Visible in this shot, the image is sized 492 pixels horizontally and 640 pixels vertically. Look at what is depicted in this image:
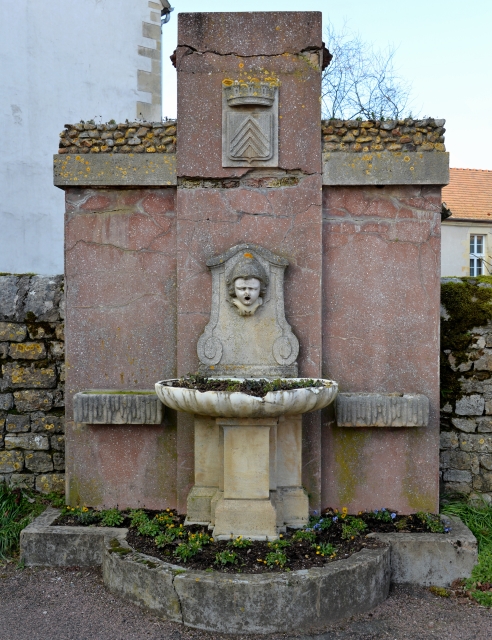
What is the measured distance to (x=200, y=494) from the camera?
411 cm

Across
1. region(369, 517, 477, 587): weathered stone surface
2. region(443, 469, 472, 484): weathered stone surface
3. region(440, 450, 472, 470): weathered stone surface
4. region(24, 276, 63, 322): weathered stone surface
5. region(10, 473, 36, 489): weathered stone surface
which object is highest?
region(24, 276, 63, 322): weathered stone surface

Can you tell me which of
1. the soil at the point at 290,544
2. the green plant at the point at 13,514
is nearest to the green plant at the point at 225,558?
the soil at the point at 290,544

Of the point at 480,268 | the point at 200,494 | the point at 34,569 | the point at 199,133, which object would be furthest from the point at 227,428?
the point at 480,268

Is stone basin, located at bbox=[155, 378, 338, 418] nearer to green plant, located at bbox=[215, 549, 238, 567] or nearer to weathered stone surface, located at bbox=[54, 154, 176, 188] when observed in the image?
green plant, located at bbox=[215, 549, 238, 567]

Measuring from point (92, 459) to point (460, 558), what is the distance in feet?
8.18

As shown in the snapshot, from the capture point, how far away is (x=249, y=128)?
4152 mm

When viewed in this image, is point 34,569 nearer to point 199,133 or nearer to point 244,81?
point 199,133

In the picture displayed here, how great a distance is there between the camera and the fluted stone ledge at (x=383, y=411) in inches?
162

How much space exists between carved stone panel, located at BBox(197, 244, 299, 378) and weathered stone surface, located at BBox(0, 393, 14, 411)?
1692 mm

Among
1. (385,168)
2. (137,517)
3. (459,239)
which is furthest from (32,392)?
(459,239)

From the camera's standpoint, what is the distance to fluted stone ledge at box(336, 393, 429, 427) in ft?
13.5

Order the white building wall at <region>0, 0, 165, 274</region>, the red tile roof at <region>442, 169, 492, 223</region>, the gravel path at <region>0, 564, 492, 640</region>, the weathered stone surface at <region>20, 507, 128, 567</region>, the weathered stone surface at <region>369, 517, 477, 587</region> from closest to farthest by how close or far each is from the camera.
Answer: the gravel path at <region>0, 564, 492, 640</region>
the weathered stone surface at <region>369, 517, 477, 587</region>
the weathered stone surface at <region>20, 507, 128, 567</region>
the white building wall at <region>0, 0, 165, 274</region>
the red tile roof at <region>442, 169, 492, 223</region>

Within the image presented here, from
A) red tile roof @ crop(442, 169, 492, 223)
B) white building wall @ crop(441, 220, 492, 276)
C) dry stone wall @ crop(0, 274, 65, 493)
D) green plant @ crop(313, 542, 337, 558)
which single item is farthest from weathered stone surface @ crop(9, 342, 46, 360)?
red tile roof @ crop(442, 169, 492, 223)

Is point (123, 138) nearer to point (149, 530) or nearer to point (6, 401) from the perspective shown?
point (6, 401)
